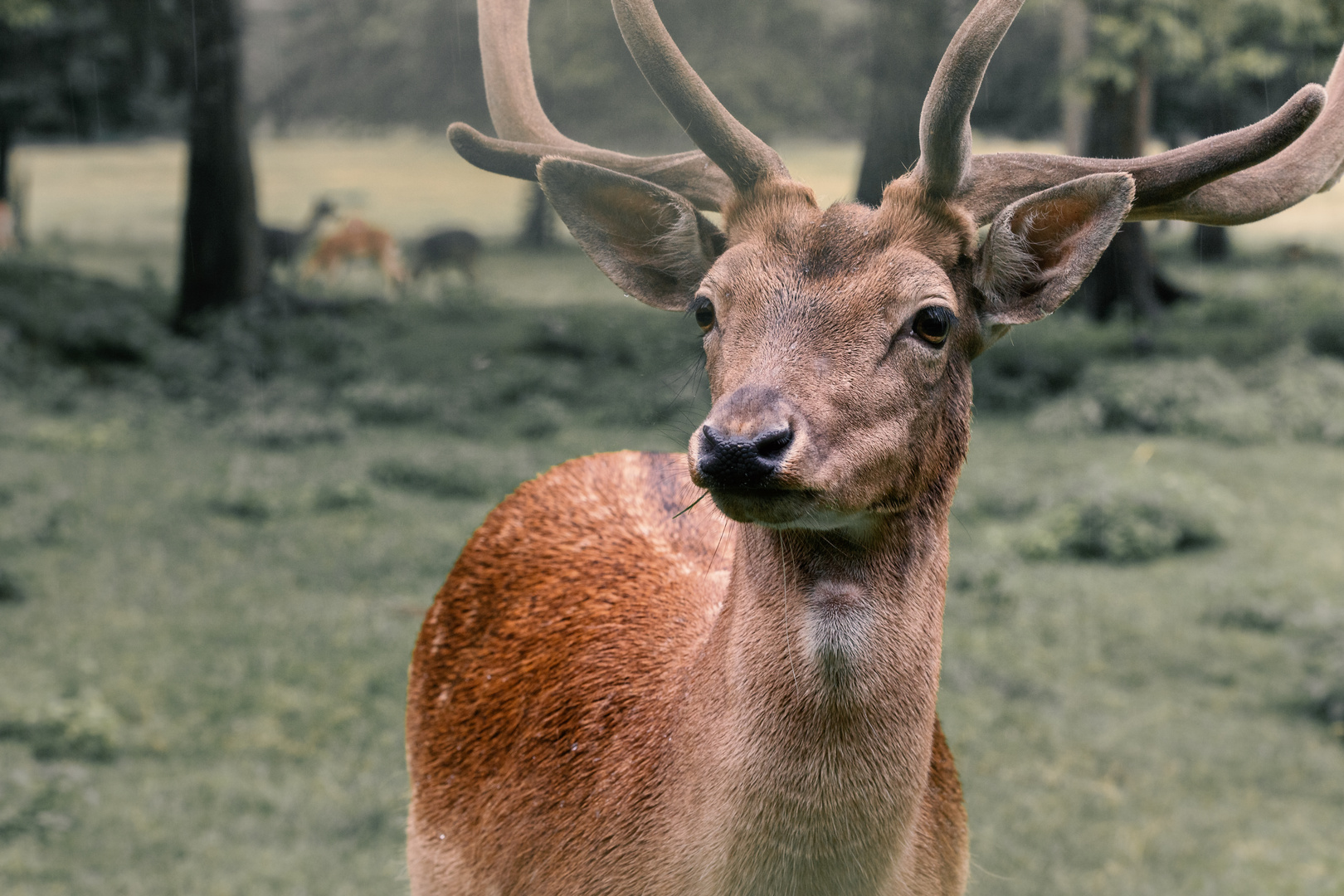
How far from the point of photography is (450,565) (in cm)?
888

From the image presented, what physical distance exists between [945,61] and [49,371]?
13.1 meters

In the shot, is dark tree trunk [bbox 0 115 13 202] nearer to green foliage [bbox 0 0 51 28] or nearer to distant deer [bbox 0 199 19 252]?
distant deer [bbox 0 199 19 252]

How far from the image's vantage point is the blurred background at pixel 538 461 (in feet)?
19.6

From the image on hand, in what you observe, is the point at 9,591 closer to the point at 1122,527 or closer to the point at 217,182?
the point at 1122,527

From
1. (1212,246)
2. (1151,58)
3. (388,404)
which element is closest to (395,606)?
(388,404)

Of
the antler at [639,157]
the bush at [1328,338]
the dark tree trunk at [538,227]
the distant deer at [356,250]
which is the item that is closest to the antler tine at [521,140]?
the antler at [639,157]

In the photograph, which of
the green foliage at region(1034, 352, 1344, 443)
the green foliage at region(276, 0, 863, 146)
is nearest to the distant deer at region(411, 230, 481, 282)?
the green foliage at region(276, 0, 863, 146)

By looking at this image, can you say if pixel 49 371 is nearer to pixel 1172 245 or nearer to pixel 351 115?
pixel 351 115

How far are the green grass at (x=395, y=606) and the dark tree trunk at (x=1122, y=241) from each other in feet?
3.22

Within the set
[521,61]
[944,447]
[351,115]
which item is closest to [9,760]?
[521,61]

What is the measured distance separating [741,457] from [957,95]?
2.87 feet

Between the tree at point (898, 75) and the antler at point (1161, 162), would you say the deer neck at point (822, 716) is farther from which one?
the tree at point (898, 75)

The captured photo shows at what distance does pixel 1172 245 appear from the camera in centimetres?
2623

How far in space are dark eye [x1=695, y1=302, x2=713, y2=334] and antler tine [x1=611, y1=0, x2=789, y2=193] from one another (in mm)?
309
